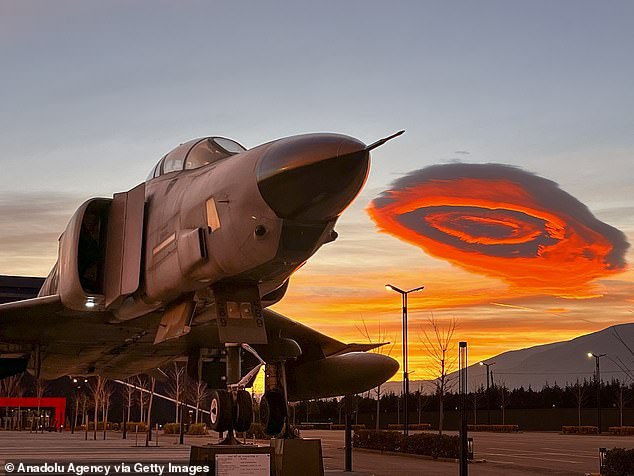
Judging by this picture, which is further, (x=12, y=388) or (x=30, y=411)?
(x=12, y=388)

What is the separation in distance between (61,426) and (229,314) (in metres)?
78.1

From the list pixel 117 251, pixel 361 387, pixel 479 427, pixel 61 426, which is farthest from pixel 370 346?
pixel 61 426

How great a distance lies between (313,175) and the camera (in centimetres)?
832

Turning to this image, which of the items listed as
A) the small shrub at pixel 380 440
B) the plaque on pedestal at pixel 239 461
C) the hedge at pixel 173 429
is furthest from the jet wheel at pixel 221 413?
the hedge at pixel 173 429

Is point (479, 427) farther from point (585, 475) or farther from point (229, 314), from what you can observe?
point (229, 314)

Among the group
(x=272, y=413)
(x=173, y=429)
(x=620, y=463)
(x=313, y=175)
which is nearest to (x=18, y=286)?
(x=173, y=429)

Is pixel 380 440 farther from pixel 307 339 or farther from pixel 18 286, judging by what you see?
pixel 18 286

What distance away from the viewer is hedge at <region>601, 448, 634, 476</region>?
1825 cm

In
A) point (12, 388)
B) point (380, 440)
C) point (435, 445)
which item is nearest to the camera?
point (435, 445)

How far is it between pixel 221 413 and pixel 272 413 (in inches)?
58.4

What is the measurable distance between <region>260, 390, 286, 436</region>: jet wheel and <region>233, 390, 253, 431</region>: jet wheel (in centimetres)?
113

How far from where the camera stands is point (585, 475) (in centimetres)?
2152

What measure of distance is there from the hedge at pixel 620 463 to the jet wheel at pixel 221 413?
35.9 feet

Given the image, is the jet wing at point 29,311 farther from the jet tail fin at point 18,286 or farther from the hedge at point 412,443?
the jet tail fin at point 18,286
